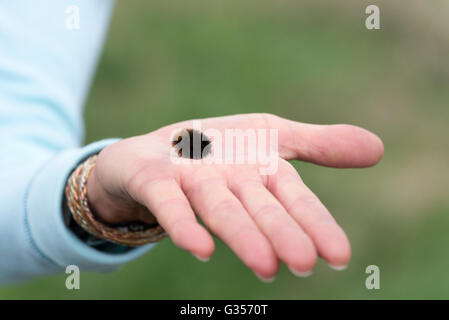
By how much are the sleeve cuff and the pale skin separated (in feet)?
0.49

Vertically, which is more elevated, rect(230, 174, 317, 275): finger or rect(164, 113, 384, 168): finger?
rect(164, 113, 384, 168): finger

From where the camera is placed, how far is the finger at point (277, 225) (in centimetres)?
153

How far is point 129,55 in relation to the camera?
6.05m

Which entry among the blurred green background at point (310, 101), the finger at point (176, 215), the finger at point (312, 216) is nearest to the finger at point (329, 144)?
the finger at point (312, 216)

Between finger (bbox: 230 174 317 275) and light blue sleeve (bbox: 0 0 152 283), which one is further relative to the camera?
light blue sleeve (bbox: 0 0 152 283)

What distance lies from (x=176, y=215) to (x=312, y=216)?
1.32 ft

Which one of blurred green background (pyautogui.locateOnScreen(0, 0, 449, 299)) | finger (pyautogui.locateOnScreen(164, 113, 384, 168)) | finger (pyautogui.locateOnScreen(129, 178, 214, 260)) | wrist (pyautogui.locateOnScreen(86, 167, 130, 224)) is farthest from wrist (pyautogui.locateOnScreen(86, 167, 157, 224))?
blurred green background (pyautogui.locateOnScreen(0, 0, 449, 299))

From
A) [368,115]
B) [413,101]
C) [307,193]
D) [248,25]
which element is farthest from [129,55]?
[307,193]

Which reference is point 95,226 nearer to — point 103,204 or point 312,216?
point 103,204

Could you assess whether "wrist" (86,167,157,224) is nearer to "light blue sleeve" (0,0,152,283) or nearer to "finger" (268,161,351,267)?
"light blue sleeve" (0,0,152,283)

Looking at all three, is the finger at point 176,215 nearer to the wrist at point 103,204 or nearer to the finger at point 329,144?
the wrist at point 103,204

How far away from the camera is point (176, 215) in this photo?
1.66 meters

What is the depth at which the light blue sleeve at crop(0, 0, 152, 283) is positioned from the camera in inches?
92.4

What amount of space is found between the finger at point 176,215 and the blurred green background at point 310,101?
2.25 meters
